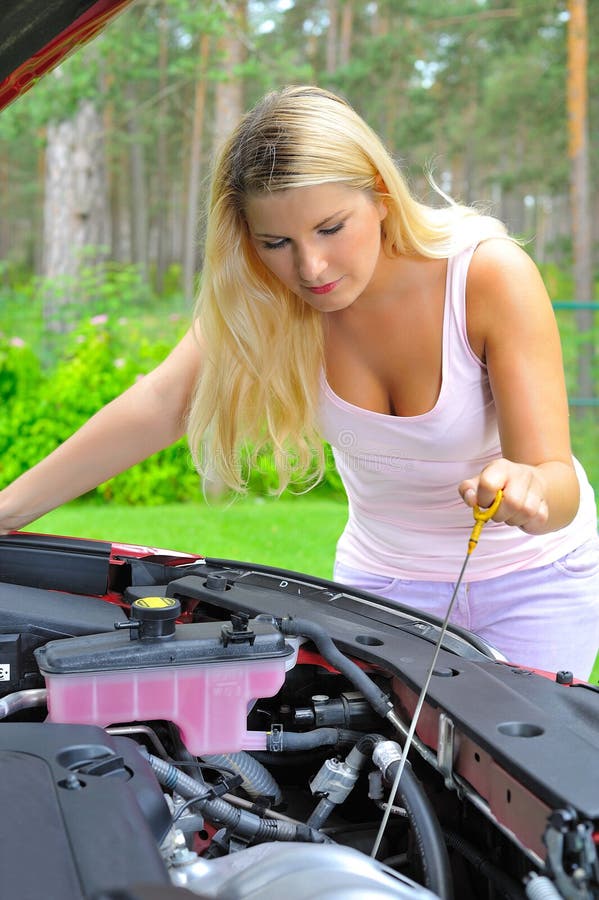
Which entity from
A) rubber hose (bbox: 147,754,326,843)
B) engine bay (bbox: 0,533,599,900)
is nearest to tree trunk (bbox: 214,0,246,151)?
engine bay (bbox: 0,533,599,900)

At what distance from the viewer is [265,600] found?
5.39ft

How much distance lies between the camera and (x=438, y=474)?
1899 millimetres

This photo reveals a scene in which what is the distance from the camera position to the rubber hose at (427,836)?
3.40 ft

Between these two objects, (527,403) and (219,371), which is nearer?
(527,403)

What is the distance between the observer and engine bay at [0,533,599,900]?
0.96 metres

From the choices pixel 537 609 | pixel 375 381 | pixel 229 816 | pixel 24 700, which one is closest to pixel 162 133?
pixel 375 381

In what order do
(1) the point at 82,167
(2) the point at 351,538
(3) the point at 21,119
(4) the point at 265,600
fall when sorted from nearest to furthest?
1. (4) the point at 265,600
2. (2) the point at 351,538
3. (1) the point at 82,167
4. (3) the point at 21,119

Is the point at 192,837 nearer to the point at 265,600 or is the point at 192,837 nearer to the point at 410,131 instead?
the point at 265,600

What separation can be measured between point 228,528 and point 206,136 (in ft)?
65.0

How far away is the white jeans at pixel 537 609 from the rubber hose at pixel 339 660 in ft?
1.67

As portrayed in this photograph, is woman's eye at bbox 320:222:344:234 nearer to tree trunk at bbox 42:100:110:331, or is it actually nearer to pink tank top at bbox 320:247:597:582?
pink tank top at bbox 320:247:597:582

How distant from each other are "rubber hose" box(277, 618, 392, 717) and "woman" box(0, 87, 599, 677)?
1.38 ft

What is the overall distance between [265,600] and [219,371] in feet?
1.84

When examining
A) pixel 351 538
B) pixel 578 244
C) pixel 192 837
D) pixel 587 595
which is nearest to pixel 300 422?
pixel 351 538
